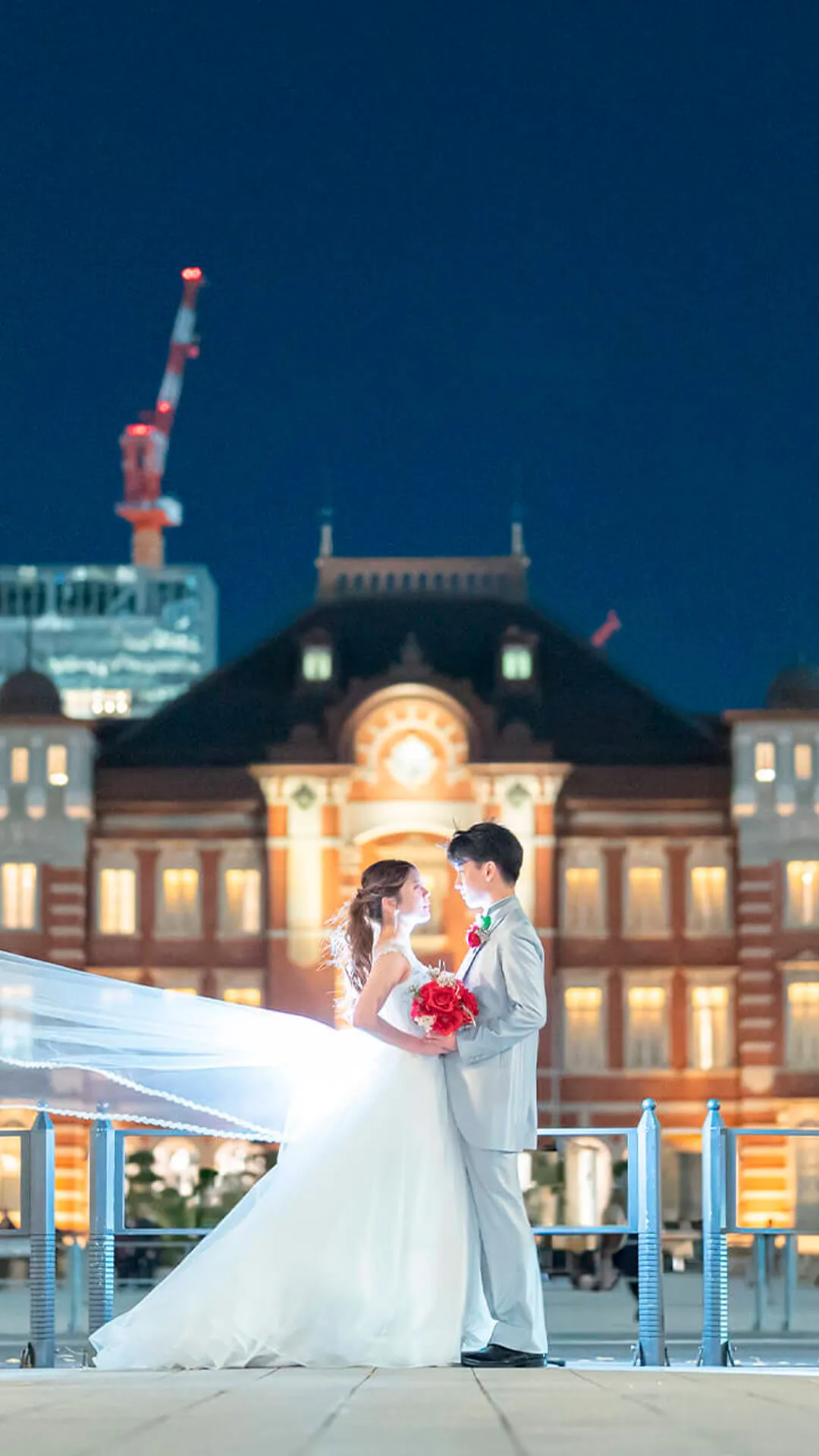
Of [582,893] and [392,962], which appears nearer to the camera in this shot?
[392,962]

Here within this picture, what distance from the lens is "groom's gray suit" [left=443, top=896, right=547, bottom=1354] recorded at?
891 centimetres

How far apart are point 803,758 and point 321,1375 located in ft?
126

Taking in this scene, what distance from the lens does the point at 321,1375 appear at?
8.00 metres

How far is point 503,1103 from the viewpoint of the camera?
9023 mm

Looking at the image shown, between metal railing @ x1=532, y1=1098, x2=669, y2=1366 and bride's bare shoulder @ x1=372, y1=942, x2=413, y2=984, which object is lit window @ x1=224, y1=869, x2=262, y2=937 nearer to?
metal railing @ x1=532, y1=1098, x2=669, y2=1366

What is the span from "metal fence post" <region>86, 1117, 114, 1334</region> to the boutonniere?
239 cm

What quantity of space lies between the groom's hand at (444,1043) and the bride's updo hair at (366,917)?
0.46m

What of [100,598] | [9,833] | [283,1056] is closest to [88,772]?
[9,833]

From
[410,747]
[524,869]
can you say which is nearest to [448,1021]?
[524,869]

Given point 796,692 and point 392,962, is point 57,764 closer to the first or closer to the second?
point 796,692

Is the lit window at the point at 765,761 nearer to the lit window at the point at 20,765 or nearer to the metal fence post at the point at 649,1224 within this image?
the lit window at the point at 20,765

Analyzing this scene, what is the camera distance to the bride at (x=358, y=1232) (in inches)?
345

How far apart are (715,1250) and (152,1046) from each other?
9.01ft

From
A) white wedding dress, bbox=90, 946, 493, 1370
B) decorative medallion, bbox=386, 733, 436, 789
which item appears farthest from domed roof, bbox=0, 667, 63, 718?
white wedding dress, bbox=90, 946, 493, 1370
